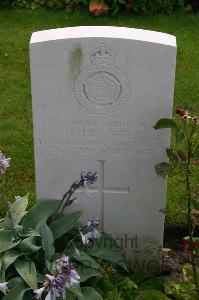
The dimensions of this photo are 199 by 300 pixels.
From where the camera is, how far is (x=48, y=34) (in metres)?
3.53

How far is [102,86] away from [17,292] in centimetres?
122

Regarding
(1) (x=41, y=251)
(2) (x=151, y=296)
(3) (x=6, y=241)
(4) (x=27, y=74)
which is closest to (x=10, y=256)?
(3) (x=6, y=241)

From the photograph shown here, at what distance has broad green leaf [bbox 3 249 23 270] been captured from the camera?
3466mm

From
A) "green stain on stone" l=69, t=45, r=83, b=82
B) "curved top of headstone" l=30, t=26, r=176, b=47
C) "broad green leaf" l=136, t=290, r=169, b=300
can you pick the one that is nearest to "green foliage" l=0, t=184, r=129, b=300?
"broad green leaf" l=136, t=290, r=169, b=300

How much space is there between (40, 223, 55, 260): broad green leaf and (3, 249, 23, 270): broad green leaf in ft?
0.47

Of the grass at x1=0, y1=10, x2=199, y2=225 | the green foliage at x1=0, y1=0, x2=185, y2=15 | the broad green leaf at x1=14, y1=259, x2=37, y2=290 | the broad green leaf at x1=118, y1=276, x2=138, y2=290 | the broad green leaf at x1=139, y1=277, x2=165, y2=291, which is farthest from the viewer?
A: the green foliage at x1=0, y1=0, x2=185, y2=15

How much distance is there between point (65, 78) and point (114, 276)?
1216mm

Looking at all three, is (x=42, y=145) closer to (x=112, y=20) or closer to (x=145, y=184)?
(x=145, y=184)

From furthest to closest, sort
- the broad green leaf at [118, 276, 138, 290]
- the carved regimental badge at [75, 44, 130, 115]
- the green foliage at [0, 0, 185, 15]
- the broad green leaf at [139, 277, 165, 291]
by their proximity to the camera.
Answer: the green foliage at [0, 0, 185, 15] → the broad green leaf at [139, 277, 165, 291] → the broad green leaf at [118, 276, 138, 290] → the carved regimental badge at [75, 44, 130, 115]

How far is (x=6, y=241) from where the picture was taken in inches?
140

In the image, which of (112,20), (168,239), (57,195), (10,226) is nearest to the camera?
(10,226)

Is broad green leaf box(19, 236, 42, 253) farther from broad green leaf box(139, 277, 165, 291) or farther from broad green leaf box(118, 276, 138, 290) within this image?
broad green leaf box(139, 277, 165, 291)

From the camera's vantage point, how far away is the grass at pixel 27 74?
4906 mm

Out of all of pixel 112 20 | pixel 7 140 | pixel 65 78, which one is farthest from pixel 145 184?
pixel 112 20
